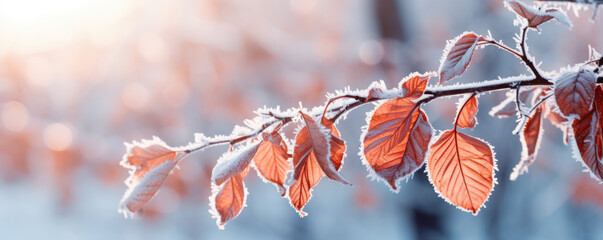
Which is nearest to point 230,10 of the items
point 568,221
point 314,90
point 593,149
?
point 314,90

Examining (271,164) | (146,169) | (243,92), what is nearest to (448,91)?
(271,164)

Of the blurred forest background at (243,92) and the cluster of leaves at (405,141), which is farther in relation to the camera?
the blurred forest background at (243,92)

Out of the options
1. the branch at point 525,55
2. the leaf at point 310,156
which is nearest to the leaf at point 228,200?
the leaf at point 310,156

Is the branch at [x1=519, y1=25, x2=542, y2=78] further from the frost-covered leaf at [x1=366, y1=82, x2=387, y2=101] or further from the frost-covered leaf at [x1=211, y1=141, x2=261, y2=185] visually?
the frost-covered leaf at [x1=211, y1=141, x2=261, y2=185]

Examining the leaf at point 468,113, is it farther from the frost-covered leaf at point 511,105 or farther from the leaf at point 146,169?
the leaf at point 146,169

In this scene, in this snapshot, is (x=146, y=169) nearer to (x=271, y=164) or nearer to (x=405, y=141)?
(x=271, y=164)

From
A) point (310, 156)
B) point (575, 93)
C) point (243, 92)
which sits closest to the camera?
point (575, 93)
